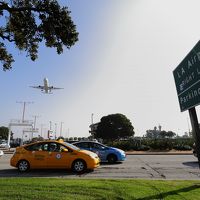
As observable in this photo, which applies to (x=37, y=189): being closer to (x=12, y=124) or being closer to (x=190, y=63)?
(x=190, y=63)

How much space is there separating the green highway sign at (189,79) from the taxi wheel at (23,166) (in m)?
8.06

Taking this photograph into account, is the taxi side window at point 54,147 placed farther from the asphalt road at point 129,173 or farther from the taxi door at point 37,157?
the asphalt road at point 129,173

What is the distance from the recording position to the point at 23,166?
44.5 feet

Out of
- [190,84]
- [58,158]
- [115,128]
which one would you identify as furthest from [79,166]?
[115,128]

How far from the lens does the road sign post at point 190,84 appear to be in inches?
310

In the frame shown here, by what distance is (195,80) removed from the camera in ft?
26.1

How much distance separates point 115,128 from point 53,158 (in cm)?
7770

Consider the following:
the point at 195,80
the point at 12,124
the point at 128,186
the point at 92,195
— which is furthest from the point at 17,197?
the point at 12,124

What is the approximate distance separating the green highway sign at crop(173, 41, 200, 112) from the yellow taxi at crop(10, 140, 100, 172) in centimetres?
583

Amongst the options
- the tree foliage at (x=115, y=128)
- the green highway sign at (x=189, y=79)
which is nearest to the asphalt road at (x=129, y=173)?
the green highway sign at (x=189, y=79)

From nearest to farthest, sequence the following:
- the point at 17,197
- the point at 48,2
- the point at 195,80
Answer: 1. the point at 17,197
2. the point at 195,80
3. the point at 48,2

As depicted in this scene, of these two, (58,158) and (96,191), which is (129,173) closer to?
A: (58,158)

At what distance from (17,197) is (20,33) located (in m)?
6.58

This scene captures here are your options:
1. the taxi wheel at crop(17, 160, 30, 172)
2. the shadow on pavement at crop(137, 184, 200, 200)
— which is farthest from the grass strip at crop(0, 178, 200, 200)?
the taxi wheel at crop(17, 160, 30, 172)
